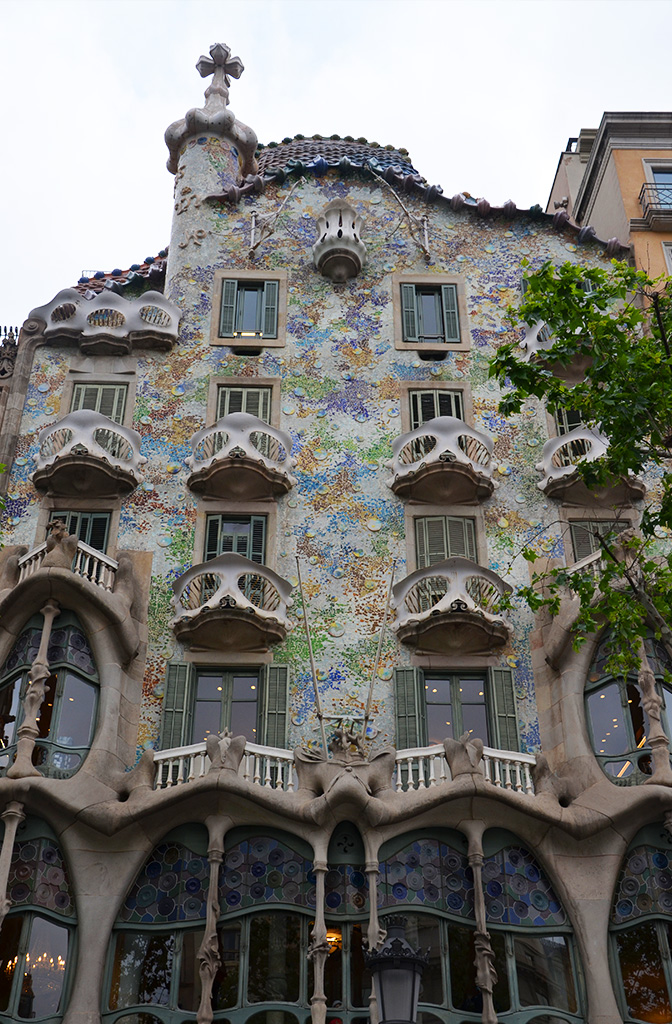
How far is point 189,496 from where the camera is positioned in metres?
24.0

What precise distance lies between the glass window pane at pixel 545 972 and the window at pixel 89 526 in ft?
35.7

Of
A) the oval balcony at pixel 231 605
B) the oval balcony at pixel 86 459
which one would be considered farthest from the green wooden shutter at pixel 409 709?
the oval balcony at pixel 86 459

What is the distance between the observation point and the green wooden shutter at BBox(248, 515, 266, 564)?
23.2 meters

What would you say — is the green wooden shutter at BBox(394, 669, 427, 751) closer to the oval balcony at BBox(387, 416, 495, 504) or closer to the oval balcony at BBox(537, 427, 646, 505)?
the oval balcony at BBox(387, 416, 495, 504)

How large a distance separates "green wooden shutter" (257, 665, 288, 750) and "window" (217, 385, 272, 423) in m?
6.09

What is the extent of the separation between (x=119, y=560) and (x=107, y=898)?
254 inches

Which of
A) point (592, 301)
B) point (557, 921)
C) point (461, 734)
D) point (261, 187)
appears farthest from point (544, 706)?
point (261, 187)

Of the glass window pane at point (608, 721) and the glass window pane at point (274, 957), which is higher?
the glass window pane at point (608, 721)

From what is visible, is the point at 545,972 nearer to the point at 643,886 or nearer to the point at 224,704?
the point at 643,886

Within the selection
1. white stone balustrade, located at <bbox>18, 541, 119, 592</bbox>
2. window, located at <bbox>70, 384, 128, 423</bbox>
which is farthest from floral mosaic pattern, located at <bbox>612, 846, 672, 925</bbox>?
window, located at <bbox>70, 384, 128, 423</bbox>

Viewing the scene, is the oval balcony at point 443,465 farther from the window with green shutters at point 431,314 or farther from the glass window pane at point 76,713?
the glass window pane at point 76,713

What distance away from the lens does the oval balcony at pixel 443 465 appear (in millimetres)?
23594

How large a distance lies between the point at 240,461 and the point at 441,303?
700 cm

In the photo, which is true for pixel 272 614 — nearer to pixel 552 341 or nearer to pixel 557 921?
pixel 557 921
